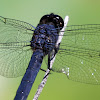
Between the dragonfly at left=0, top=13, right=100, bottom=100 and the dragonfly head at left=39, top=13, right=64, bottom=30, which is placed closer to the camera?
the dragonfly at left=0, top=13, right=100, bottom=100

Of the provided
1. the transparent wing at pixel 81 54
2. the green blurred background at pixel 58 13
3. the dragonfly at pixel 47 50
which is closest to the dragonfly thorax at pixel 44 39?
the dragonfly at pixel 47 50

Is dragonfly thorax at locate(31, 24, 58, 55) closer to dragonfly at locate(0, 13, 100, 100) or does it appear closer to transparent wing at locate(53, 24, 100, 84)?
dragonfly at locate(0, 13, 100, 100)

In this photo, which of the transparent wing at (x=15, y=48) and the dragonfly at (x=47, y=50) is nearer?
the dragonfly at (x=47, y=50)

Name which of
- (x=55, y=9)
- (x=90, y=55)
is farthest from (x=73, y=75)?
(x=55, y=9)

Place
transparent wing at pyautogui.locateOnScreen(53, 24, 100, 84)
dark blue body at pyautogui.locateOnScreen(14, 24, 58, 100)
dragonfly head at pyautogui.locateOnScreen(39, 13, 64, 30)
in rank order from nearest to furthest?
transparent wing at pyautogui.locateOnScreen(53, 24, 100, 84), dark blue body at pyautogui.locateOnScreen(14, 24, 58, 100), dragonfly head at pyautogui.locateOnScreen(39, 13, 64, 30)

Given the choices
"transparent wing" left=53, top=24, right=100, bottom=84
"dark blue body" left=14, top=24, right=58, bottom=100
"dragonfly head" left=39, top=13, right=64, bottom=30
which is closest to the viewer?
"transparent wing" left=53, top=24, right=100, bottom=84

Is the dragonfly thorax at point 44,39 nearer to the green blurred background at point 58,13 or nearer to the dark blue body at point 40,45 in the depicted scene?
the dark blue body at point 40,45

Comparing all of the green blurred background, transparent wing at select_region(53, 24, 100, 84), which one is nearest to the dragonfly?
transparent wing at select_region(53, 24, 100, 84)

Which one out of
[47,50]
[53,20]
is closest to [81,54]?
[47,50]
